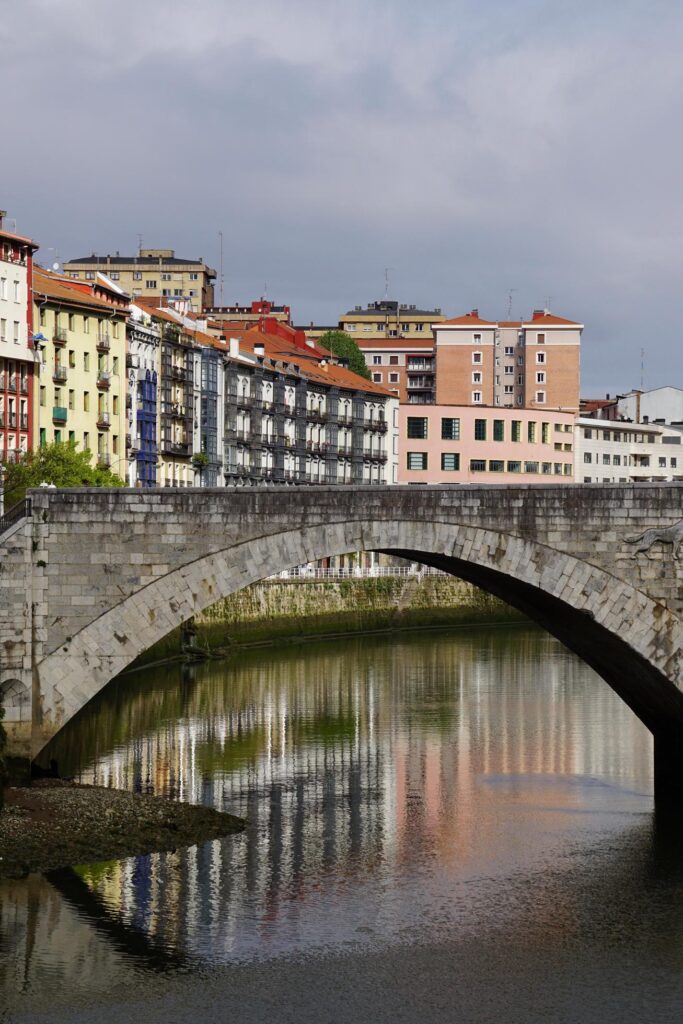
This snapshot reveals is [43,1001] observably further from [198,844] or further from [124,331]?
[124,331]

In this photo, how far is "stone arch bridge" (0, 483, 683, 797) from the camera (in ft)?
134

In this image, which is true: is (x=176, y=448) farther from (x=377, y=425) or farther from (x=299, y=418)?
(x=377, y=425)

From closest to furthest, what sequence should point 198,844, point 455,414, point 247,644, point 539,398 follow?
point 198,844 < point 247,644 < point 455,414 < point 539,398

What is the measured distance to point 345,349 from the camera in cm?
15288

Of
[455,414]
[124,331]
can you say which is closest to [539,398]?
[455,414]

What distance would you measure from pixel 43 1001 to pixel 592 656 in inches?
839

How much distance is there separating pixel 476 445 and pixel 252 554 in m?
85.2

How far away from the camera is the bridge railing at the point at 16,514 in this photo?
1625 inches

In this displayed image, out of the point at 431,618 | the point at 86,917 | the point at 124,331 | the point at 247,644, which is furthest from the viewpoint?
the point at 431,618

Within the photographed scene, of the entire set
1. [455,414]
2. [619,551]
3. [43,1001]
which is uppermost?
[455,414]

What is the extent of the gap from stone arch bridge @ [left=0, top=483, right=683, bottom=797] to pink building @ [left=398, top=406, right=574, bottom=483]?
81.0 metres

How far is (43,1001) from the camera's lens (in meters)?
30.5

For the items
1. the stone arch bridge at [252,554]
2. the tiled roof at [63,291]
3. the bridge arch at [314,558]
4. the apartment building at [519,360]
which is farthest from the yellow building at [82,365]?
the apartment building at [519,360]

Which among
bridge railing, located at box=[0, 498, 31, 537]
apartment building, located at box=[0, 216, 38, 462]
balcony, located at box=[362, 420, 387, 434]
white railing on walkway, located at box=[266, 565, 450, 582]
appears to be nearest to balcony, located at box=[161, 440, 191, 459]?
white railing on walkway, located at box=[266, 565, 450, 582]
